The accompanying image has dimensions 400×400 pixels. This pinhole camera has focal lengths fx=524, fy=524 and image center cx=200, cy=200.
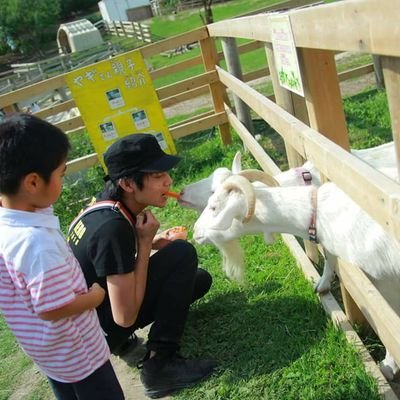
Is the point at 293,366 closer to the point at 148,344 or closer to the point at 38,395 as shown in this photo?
the point at 148,344

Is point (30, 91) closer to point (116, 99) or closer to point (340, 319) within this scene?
point (116, 99)

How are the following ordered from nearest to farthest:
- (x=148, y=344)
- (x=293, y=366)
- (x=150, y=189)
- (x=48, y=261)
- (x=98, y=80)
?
(x=48, y=261) < (x=150, y=189) < (x=293, y=366) < (x=148, y=344) < (x=98, y=80)

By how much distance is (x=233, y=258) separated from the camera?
123 inches

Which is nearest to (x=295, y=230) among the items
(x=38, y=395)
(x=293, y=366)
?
(x=293, y=366)

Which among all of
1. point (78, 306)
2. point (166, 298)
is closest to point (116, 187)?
point (166, 298)

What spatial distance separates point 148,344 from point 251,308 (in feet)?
2.30

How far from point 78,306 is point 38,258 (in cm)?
23

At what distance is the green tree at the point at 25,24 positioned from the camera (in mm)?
48344

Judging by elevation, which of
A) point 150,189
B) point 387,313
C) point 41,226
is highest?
point 41,226

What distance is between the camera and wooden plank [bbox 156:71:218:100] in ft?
20.1

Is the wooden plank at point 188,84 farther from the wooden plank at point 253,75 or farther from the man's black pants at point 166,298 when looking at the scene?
the man's black pants at point 166,298

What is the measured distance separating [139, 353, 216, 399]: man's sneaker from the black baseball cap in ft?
3.46

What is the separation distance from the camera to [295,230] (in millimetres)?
2586

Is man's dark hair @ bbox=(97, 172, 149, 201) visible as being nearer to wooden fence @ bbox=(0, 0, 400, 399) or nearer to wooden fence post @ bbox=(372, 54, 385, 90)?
wooden fence @ bbox=(0, 0, 400, 399)
